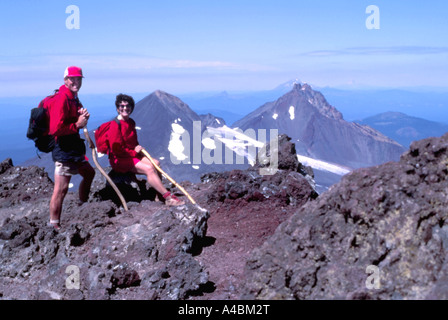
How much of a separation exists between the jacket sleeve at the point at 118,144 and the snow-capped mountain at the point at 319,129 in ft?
289

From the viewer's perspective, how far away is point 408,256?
3934mm

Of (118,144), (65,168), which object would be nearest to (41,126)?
(65,168)

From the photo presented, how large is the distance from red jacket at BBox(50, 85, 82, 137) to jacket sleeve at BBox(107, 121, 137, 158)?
0.80m

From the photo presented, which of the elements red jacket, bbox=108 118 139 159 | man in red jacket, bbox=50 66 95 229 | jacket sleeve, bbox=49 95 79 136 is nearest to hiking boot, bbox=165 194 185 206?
red jacket, bbox=108 118 139 159

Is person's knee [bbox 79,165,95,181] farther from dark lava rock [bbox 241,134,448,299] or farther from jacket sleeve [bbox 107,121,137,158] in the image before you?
dark lava rock [bbox 241,134,448,299]

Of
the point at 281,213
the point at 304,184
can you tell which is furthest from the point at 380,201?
the point at 304,184

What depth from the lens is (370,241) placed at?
415 centimetres

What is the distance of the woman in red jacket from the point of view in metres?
8.20

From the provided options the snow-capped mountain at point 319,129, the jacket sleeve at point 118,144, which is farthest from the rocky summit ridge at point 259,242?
the snow-capped mountain at point 319,129

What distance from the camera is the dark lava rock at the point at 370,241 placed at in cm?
388

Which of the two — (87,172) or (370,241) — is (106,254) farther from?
(370,241)

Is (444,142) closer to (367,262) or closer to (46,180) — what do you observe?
(367,262)

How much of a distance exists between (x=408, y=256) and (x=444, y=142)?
54.4 inches

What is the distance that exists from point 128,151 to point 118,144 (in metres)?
0.31
